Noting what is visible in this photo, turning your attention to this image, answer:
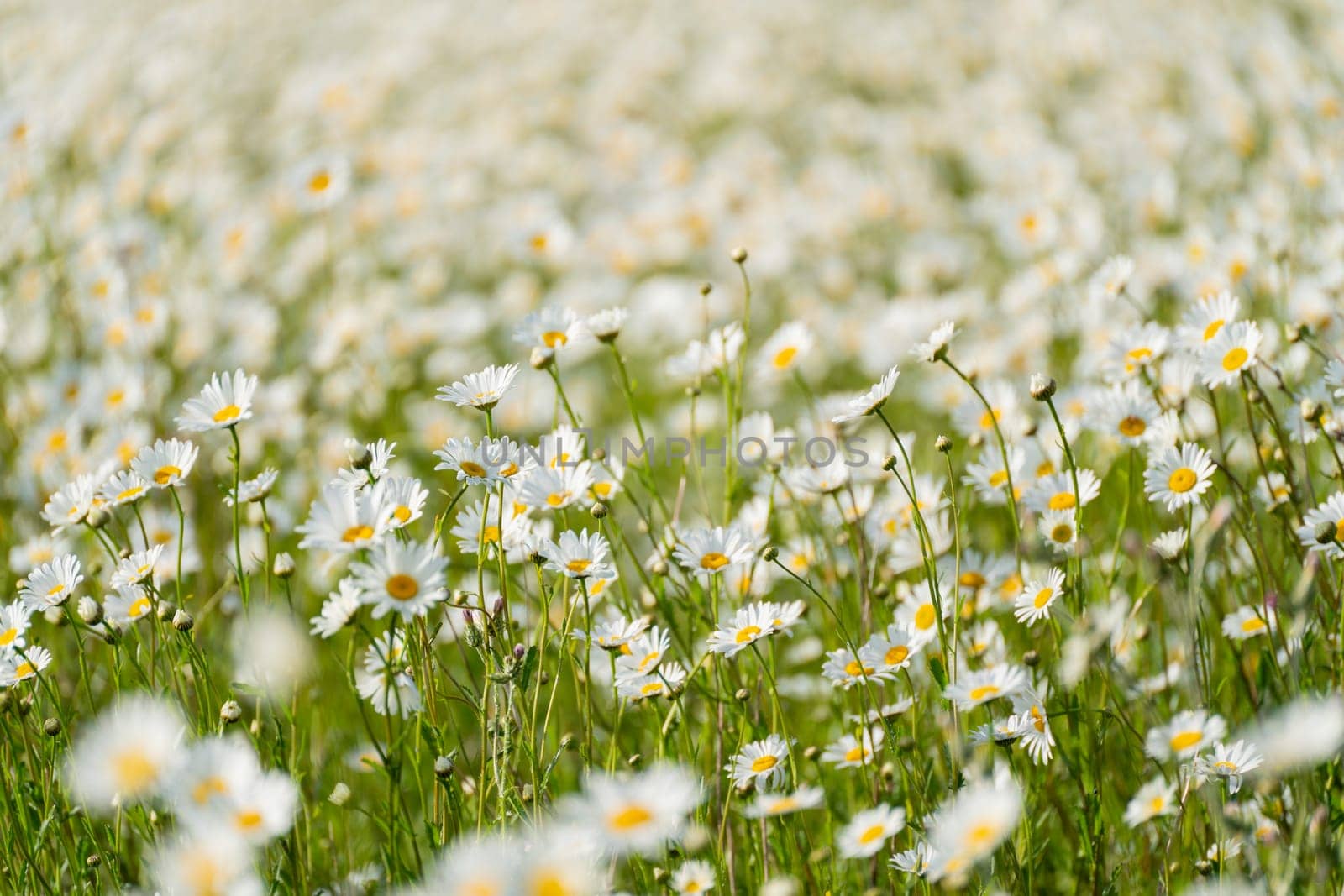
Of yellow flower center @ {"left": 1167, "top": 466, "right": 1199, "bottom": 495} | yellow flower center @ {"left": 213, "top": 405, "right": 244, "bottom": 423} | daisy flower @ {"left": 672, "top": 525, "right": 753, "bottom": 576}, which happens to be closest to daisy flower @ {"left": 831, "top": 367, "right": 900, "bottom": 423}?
daisy flower @ {"left": 672, "top": 525, "right": 753, "bottom": 576}

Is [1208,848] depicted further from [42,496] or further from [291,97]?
[291,97]

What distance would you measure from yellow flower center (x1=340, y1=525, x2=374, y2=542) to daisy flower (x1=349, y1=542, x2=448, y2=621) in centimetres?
7

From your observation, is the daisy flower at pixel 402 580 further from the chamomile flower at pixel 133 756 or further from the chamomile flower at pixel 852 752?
the chamomile flower at pixel 852 752

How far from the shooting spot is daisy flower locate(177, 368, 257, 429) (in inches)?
69.7

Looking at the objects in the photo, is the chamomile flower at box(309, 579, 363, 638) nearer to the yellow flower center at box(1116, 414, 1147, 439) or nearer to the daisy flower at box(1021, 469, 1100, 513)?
the daisy flower at box(1021, 469, 1100, 513)

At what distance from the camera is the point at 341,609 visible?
1534 millimetres

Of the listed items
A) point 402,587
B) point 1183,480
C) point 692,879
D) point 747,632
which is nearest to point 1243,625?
point 1183,480

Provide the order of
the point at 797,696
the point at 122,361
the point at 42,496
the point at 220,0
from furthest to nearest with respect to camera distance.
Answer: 1. the point at 220,0
2. the point at 122,361
3. the point at 42,496
4. the point at 797,696

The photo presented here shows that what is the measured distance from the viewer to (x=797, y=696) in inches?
98.9

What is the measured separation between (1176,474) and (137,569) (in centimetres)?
163

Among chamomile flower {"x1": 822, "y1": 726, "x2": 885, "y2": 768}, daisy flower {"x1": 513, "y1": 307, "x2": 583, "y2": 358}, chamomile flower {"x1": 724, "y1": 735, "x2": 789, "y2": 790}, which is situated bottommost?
chamomile flower {"x1": 724, "y1": 735, "x2": 789, "y2": 790}

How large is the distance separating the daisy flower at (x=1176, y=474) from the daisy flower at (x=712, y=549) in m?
0.64

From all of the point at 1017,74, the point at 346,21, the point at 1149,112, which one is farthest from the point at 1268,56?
the point at 346,21

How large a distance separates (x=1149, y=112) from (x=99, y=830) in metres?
5.67
